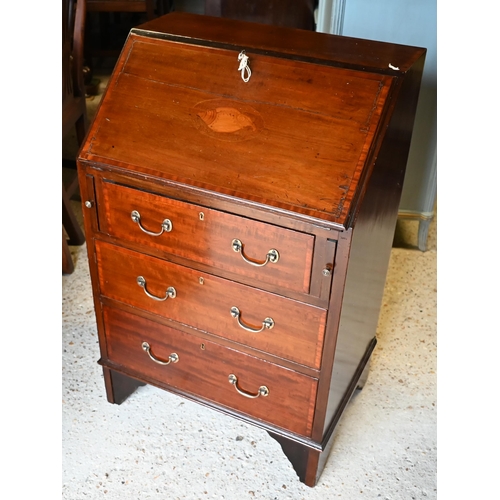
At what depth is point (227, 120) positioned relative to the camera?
4.39ft

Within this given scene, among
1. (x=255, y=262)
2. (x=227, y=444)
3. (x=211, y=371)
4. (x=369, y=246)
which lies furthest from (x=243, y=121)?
(x=227, y=444)

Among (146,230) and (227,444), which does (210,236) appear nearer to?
(146,230)

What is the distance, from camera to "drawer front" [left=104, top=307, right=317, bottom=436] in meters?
1.51

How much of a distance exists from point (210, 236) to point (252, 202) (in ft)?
0.52

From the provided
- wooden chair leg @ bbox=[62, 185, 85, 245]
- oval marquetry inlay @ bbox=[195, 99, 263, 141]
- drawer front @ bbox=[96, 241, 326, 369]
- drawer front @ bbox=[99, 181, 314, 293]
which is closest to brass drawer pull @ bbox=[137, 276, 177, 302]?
drawer front @ bbox=[96, 241, 326, 369]

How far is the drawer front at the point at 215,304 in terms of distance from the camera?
139 cm

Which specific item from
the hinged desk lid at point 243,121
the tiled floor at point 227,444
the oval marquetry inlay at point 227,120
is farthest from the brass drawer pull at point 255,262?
the tiled floor at point 227,444

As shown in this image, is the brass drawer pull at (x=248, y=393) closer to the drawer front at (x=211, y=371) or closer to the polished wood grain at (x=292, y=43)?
the drawer front at (x=211, y=371)

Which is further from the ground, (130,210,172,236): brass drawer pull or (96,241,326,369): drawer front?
(130,210,172,236): brass drawer pull

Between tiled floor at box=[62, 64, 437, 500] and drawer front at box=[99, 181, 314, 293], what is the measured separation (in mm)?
626

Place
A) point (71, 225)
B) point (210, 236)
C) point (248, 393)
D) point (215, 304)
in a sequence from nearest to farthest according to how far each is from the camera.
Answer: point (210, 236) → point (215, 304) → point (248, 393) → point (71, 225)

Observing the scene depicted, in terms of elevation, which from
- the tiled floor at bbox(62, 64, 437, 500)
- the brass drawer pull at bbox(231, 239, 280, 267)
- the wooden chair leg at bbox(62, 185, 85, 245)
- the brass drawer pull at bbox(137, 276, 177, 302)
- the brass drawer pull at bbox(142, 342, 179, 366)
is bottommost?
the tiled floor at bbox(62, 64, 437, 500)

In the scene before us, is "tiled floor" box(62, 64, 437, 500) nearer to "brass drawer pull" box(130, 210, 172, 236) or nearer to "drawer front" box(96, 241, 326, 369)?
"drawer front" box(96, 241, 326, 369)

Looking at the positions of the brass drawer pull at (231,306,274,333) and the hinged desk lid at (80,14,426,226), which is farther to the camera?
the brass drawer pull at (231,306,274,333)
